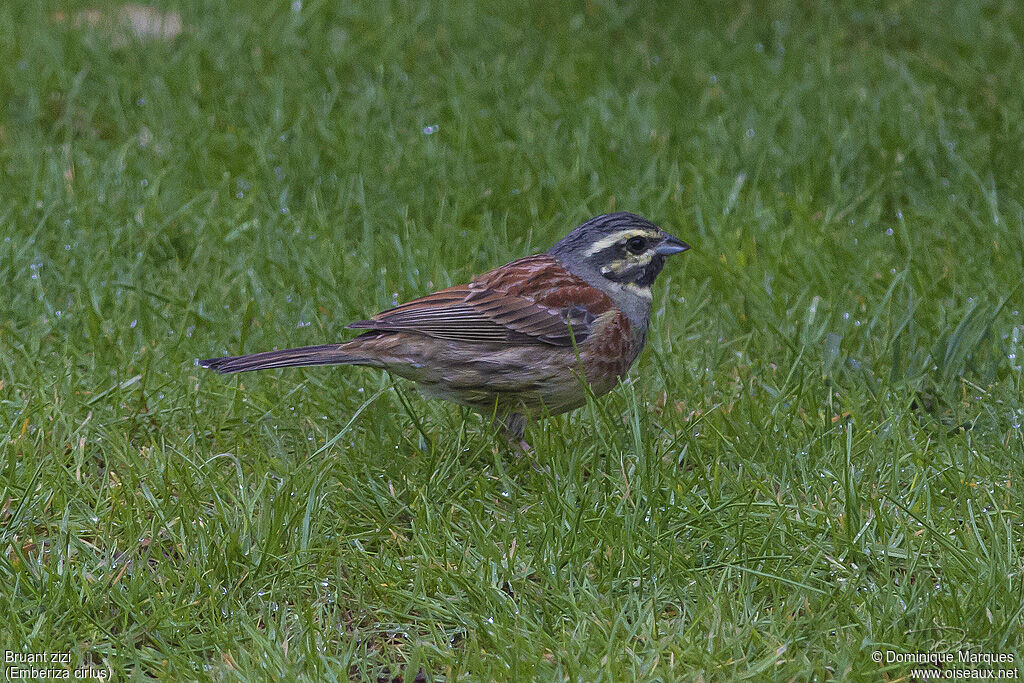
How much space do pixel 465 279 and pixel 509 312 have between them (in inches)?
59.9

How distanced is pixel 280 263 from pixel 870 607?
3.80 meters

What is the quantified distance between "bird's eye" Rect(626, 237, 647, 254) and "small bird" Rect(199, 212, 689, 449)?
0.02m

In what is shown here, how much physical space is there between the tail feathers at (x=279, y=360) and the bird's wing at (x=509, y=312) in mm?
181

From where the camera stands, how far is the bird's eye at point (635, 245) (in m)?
5.23

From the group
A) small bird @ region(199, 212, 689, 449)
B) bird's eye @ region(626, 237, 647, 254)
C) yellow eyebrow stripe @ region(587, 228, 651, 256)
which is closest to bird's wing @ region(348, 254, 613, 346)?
small bird @ region(199, 212, 689, 449)

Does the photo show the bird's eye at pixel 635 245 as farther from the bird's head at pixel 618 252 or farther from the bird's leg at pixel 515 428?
the bird's leg at pixel 515 428

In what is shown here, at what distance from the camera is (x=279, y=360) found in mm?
4816

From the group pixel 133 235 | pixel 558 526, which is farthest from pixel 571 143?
pixel 558 526

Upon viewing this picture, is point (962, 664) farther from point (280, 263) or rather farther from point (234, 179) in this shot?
point (234, 179)

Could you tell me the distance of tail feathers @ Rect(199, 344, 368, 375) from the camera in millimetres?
4809

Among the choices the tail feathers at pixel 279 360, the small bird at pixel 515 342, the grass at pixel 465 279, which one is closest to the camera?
the grass at pixel 465 279

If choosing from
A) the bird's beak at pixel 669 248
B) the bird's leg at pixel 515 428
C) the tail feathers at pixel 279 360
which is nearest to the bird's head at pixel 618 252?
the bird's beak at pixel 669 248

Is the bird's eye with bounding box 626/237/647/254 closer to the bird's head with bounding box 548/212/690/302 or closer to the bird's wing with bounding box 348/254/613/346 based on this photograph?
the bird's head with bounding box 548/212/690/302

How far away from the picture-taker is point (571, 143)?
7.79 metres
